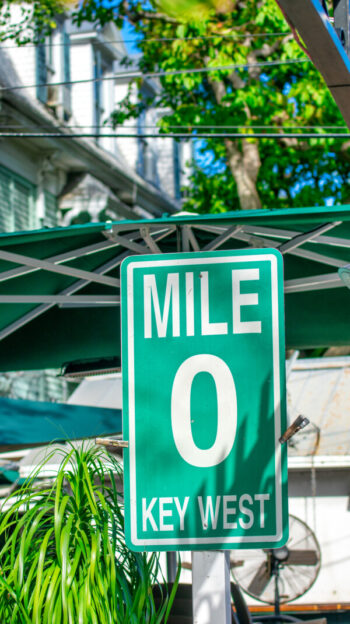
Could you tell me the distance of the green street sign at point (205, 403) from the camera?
2.49 meters

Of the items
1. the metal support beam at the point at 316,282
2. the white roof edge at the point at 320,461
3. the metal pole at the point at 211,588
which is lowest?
the metal pole at the point at 211,588

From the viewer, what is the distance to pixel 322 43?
8.79ft

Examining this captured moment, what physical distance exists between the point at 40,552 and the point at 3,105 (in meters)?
13.4

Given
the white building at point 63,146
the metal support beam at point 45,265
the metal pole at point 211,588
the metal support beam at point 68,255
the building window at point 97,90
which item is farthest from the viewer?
the building window at point 97,90

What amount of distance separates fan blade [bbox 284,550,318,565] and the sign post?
720 cm

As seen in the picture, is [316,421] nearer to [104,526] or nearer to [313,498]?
[313,498]

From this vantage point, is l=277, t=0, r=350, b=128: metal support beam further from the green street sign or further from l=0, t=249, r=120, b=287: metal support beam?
l=0, t=249, r=120, b=287: metal support beam

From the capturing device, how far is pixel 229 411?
253 centimetres

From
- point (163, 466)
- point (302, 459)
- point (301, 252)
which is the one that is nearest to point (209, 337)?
point (163, 466)

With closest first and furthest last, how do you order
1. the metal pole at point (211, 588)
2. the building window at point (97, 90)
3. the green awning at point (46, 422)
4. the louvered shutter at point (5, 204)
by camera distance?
1. the metal pole at point (211, 588)
2. the green awning at point (46, 422)
3. the louvered shutter at point (5, 204)
4. the building window at point (97, 90)

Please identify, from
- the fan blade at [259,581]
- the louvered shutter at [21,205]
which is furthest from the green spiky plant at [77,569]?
the louvered shutter at [21,205]

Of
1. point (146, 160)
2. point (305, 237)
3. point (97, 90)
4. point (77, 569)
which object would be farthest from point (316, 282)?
point (146, 160)

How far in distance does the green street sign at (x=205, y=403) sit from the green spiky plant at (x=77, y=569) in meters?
0.38

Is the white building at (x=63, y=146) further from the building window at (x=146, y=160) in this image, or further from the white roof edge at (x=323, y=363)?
the white roof edge at (x=323, y=363)
